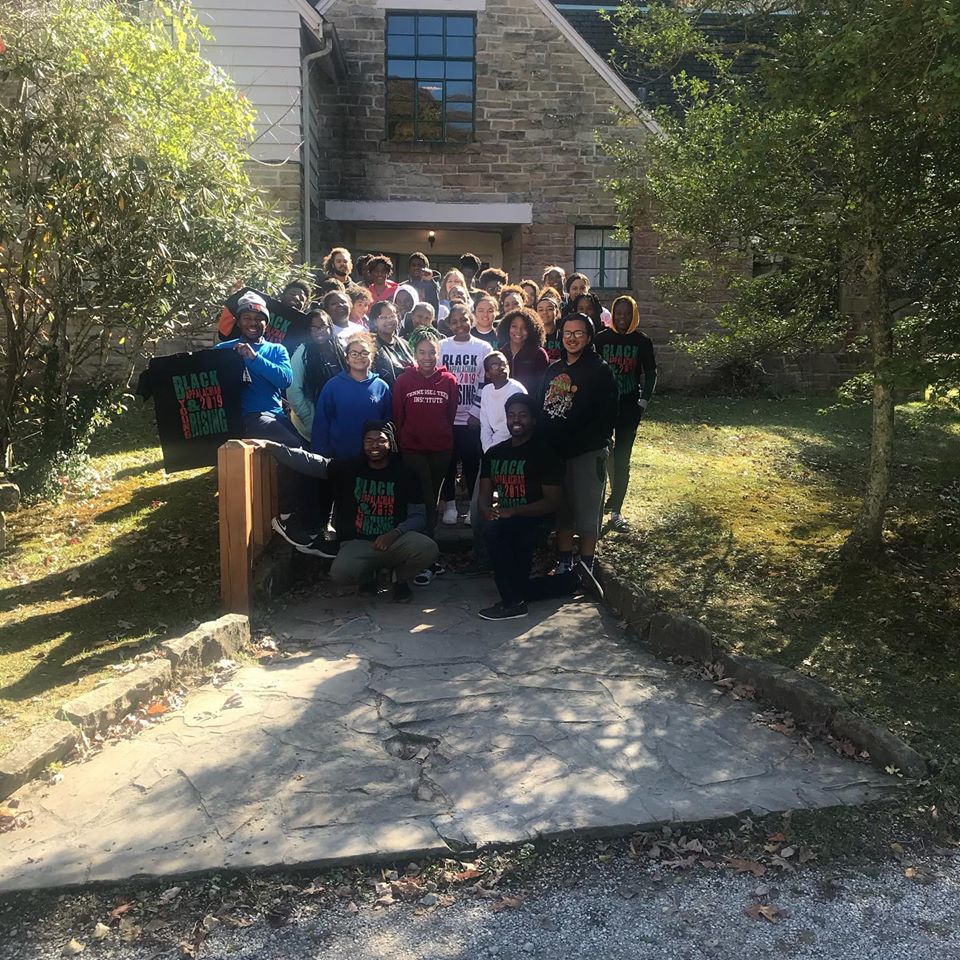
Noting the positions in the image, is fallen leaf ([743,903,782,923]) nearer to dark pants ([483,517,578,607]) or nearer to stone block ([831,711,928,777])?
stone block ([831,711,928,777])

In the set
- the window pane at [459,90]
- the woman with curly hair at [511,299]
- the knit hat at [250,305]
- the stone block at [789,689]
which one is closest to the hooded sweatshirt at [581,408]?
the woman with curly hair at [511,299]

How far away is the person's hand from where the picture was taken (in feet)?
18.4

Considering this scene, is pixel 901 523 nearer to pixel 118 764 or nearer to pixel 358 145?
pixel 118 764

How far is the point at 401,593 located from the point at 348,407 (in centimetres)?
129

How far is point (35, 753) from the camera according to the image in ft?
11.5

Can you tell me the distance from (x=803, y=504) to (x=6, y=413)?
693 centimetres

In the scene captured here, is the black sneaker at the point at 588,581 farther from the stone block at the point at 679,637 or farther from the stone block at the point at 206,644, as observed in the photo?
the stone block at the point at 206,644

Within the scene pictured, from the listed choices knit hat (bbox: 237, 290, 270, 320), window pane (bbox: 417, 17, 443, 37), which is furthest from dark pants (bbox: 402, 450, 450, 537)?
window pane (bbox: 417, 17, 443, 37)

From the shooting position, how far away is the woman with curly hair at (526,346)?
622 cm

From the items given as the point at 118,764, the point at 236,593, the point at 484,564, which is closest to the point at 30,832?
the point at 118,764

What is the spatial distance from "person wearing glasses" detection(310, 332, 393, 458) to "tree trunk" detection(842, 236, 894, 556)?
130 inches

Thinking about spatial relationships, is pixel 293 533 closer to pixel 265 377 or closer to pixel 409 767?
pixel 265 377

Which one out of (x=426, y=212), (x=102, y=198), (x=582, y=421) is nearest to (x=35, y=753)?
(x=582, y=421)

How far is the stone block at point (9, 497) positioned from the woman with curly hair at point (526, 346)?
163 inches
